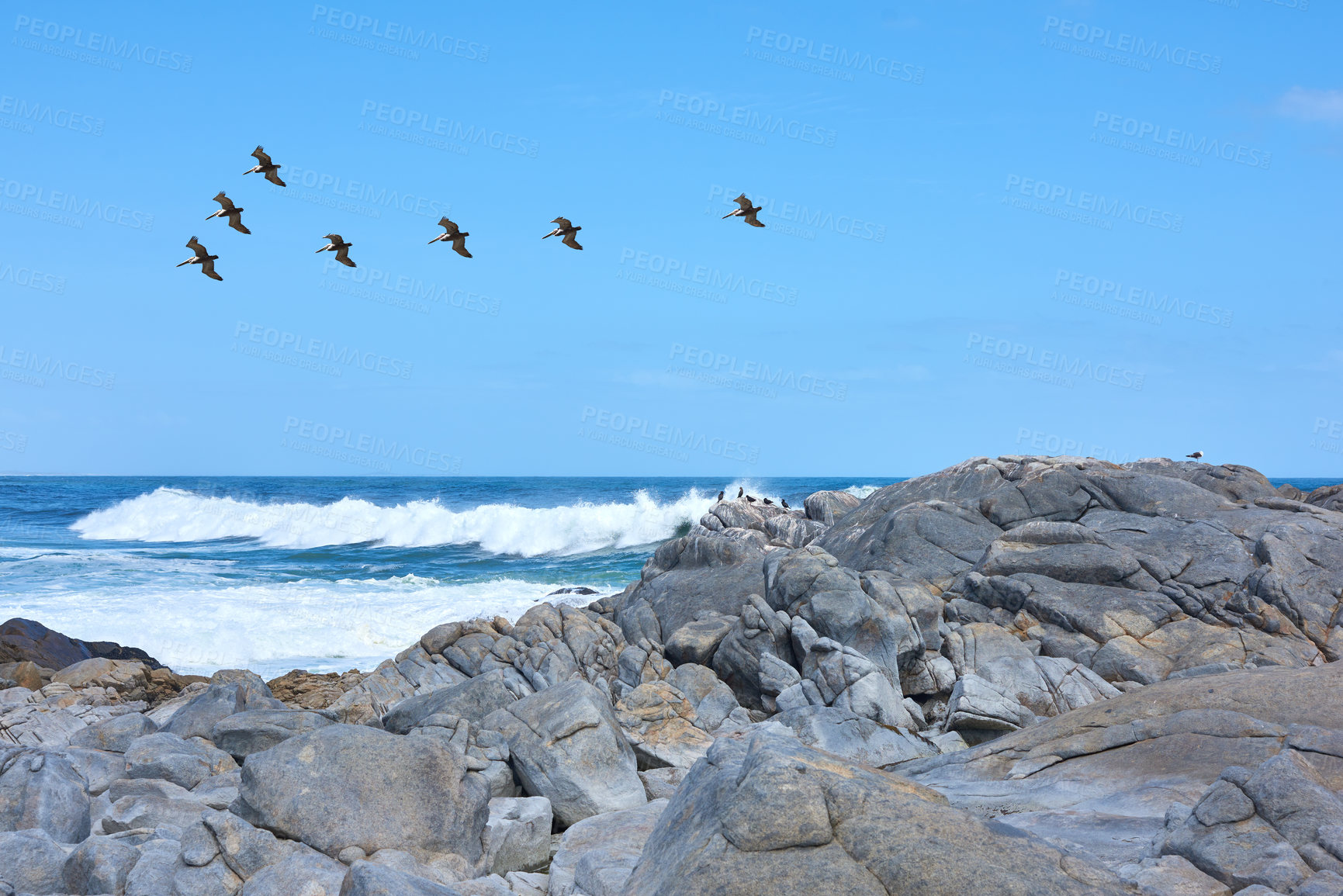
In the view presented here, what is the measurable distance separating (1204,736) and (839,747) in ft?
15.8

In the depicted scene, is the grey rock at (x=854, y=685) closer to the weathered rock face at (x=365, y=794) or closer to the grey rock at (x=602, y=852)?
the grey rock at (x=602, y=852)

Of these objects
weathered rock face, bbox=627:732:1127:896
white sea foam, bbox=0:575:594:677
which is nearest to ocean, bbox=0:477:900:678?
white sea foam, bbox=0:575:594:677

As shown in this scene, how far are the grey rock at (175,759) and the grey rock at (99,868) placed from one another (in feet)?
8.96

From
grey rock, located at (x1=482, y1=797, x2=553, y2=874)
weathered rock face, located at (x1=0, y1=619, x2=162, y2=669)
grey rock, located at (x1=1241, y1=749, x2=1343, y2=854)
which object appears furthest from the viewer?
weathered rock face, located at (x1=0, y1=619, x2=162, y2=669)

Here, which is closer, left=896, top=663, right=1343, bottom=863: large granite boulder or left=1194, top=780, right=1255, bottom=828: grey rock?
left=1194, top=780, right=1255, bottom=828: grey rock

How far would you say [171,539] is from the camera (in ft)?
191

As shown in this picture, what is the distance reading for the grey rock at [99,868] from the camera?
25.7 feet

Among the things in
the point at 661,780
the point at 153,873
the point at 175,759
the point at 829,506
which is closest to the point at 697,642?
the point at 661,780

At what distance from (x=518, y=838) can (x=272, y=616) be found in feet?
67.4

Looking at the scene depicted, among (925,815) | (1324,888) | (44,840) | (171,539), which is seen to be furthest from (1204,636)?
(171,539)

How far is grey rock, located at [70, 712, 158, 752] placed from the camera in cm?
1255

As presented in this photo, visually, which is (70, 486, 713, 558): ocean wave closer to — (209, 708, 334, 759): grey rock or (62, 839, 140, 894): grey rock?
(209, 708, 334, 759): grey rock

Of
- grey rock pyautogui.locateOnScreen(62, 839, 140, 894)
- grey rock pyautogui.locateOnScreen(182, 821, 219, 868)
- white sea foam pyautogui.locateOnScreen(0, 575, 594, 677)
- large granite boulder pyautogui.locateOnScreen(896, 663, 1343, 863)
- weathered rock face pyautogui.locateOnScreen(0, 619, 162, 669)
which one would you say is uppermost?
large granite boulder pyautogui.locateOnScreen(896, 663, 1343, 863)

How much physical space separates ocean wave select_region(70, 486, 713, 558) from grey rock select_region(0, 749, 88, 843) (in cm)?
3869
